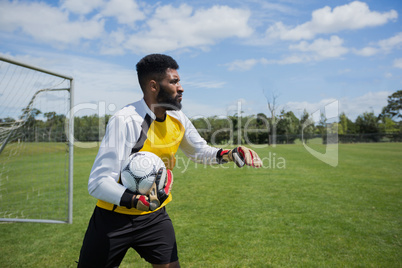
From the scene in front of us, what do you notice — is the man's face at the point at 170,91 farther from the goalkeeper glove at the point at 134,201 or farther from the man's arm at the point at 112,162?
the goalkeeper glove at the point at 134,201

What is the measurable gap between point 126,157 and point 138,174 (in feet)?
0.61

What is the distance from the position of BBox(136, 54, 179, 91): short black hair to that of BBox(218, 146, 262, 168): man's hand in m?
1.00

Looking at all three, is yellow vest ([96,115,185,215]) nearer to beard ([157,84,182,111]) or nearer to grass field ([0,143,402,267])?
beard ([157,84,182,111])

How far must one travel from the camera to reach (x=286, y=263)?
4.25m

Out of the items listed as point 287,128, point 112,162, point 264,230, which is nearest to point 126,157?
point 112,162

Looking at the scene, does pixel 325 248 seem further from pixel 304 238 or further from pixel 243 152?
pixel 243 152

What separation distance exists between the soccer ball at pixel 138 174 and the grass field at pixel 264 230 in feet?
8.48

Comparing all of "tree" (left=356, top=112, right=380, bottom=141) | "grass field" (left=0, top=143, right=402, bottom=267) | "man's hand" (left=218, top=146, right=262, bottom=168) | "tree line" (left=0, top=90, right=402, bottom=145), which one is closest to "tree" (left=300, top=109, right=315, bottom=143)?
"tree line" (left=0, top=90, right=402, bottom=145)

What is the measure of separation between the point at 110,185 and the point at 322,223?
5.44m

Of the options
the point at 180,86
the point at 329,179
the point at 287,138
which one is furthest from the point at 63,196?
the point at 287,138

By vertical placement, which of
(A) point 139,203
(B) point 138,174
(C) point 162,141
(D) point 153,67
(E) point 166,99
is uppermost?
(D) point 153,67

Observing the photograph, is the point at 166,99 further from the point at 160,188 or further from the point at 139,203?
the point at 139,203

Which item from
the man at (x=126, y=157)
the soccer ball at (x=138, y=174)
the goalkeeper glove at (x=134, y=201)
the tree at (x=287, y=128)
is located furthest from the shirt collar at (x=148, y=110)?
the tree at (x=287, y=128)

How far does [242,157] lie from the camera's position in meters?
2.78
